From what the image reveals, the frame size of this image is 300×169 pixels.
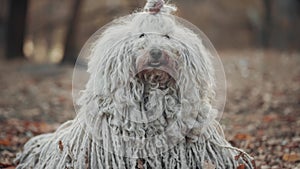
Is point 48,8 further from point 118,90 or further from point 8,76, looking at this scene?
point 118,90

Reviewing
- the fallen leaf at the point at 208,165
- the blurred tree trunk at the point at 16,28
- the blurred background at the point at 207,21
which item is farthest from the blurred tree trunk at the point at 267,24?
the fallen leaf at the point at 208,165

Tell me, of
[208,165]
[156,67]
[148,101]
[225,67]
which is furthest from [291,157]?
[225,67]

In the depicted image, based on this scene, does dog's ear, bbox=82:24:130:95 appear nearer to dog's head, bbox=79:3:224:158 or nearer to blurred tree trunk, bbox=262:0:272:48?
dog's head, bbox=79:3:224:158

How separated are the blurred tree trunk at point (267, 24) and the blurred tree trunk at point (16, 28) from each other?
6.65 metres

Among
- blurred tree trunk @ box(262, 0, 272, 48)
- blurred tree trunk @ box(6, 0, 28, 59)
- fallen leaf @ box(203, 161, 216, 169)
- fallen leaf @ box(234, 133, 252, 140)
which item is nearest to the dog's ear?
fallen leaf @ box(203, 161, 216, 169)

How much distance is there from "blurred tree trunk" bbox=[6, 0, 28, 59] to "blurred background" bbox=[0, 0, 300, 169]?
0.08 ft

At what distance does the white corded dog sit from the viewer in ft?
Answer: 9.70

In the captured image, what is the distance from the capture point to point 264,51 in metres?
13.5

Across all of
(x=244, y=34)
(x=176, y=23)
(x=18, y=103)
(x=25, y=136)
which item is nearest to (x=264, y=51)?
(x=244, y=34)

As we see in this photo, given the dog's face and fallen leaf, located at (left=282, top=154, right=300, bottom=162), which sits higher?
the dog's face

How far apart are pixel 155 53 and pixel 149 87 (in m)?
0.24

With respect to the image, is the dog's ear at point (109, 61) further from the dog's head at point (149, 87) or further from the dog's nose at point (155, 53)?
the dog's nose at point (155, 53)

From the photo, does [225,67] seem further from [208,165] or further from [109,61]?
[109,61]

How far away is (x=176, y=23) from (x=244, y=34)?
46.1 ft
